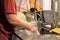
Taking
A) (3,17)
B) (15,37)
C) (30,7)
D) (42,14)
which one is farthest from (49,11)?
(3,17)

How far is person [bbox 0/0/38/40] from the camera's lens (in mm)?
1059

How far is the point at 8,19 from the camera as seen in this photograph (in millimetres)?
1074

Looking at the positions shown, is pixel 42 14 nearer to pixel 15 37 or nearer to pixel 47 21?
pixel 47 21

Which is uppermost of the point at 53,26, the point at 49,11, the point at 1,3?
the point at 1,3

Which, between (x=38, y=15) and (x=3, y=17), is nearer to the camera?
(x=3, y=17)

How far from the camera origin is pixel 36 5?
204 cm

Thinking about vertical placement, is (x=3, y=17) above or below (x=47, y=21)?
above

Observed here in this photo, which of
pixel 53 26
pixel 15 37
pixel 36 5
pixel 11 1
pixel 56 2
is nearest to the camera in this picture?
pixel 11 1

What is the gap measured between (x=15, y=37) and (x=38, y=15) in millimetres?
733

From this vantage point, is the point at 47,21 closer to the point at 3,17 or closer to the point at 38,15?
the point at 38,15

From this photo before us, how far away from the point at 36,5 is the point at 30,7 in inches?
3.3

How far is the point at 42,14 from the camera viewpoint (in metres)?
1.97

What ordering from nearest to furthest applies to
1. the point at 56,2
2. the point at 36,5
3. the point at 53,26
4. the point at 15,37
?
the point at 15,37 < the point at 53,26 < the point at 56,2 < the point at 36,5

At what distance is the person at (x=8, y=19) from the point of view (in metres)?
1.06
